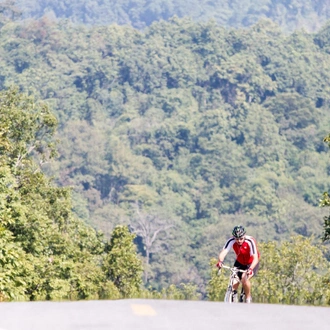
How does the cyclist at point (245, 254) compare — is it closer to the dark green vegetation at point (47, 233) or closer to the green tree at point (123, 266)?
the dark green vegetation at point (47, 233)

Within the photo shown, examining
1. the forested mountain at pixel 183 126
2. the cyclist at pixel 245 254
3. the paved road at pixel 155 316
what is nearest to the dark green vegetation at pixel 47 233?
the cyclist at pixel 245 254

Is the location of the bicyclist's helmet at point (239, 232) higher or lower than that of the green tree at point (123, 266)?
higher

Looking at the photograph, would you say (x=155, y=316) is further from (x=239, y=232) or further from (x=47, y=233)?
(x=47, y=233)

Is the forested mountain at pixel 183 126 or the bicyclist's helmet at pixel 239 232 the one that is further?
the forested mountain at pixel 183 126

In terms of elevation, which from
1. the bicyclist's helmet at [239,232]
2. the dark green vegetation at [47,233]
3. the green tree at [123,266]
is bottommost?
the green tree at [123,266]

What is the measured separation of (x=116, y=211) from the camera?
97.3 meters

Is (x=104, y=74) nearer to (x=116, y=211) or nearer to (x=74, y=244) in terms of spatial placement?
(x=116, y=211)

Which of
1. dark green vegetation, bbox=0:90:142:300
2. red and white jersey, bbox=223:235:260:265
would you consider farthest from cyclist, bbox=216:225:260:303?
dark green vegetation, bbox=0:90:142:300

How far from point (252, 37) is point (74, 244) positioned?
381 feet

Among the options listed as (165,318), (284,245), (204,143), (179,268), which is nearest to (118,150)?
(204,143)

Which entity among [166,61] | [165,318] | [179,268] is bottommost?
[179,268]

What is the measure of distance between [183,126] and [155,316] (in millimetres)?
116397

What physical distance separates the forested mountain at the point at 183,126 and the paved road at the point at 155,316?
7429cm

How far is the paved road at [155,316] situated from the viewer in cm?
656
